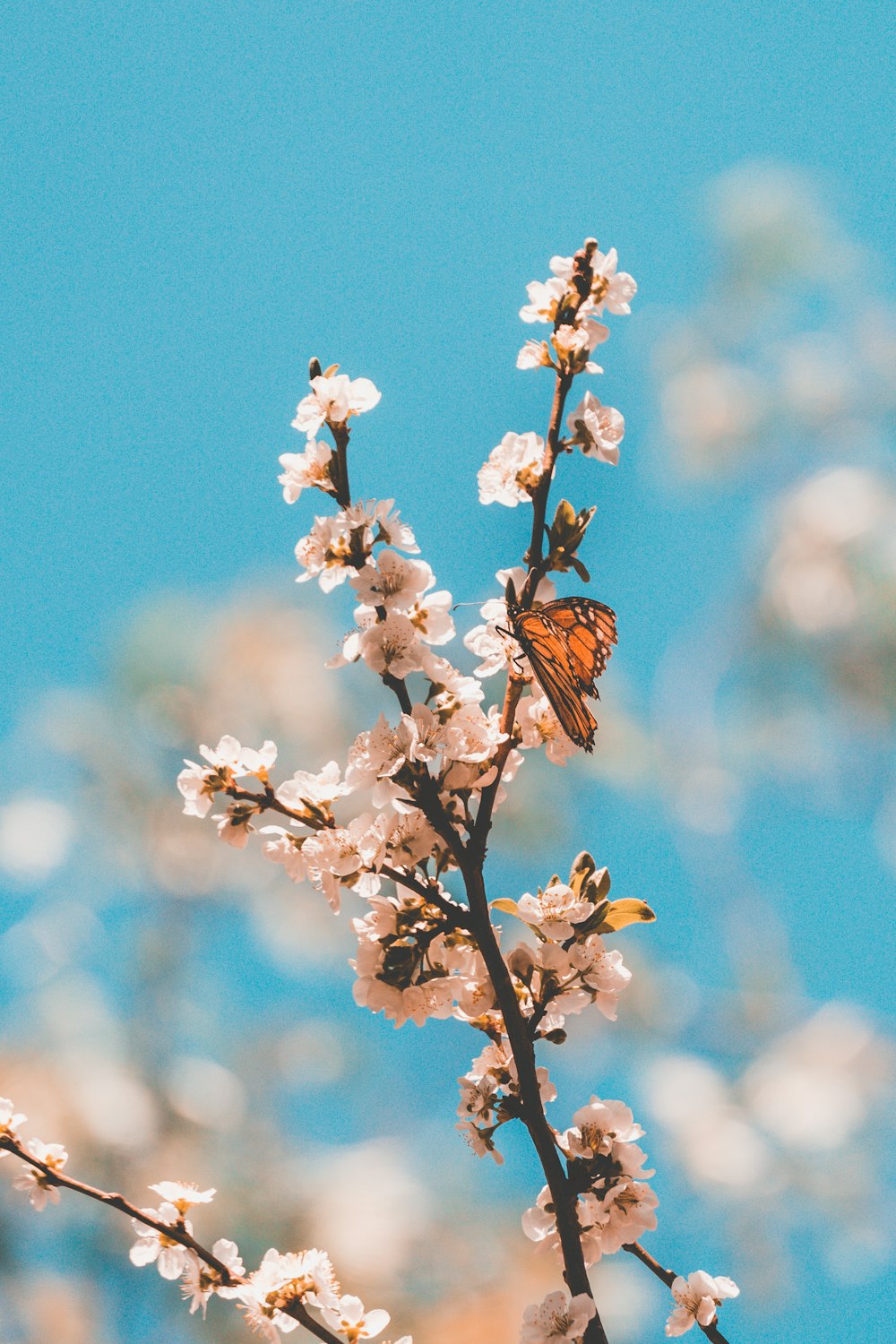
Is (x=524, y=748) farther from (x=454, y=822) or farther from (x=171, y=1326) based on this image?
(x=171, y=1326)

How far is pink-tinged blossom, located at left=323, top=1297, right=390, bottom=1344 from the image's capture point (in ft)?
3.35

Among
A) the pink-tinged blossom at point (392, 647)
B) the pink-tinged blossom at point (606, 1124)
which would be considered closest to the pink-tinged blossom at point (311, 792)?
the pink-tinged blossom at point (392, 647)

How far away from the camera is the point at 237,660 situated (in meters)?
5.77

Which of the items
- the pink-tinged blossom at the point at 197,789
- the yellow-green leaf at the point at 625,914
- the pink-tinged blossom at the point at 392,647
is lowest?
the pink-tinged blossom at the point at 197,789

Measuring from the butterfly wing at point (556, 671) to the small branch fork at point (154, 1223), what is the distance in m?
0.54

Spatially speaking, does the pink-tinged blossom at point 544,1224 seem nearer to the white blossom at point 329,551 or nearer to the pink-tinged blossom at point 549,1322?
the pink-tinged blossom at point 549,1322

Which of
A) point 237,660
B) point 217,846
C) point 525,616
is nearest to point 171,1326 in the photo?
point 217,846

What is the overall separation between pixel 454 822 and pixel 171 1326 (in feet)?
12.8

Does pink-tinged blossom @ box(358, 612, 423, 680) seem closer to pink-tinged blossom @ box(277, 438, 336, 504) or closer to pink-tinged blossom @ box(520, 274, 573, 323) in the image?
pink-tinged blossom @ box(277, 438, 336, 504)

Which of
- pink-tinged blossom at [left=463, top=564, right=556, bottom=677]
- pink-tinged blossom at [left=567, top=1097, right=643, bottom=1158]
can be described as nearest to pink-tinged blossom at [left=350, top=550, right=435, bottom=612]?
pink-tinged blossom at [left=463, top=564, right=556, bottom=677]

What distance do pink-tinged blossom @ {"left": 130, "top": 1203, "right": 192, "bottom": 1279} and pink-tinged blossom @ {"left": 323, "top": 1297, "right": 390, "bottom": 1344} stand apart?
139mm

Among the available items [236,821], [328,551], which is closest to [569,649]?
[328,551]

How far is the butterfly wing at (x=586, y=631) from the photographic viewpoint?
1057 millimetres

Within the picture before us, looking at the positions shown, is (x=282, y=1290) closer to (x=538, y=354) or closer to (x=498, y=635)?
(x=498, y=635)
